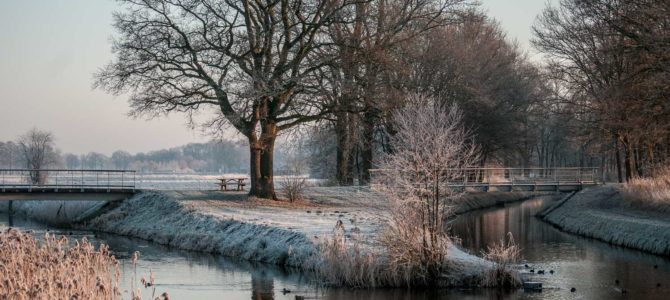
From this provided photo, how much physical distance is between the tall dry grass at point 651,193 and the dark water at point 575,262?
343cm

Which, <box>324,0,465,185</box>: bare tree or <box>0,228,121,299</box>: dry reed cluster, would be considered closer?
<box>0,228,121,299</box>: dry reed cluster

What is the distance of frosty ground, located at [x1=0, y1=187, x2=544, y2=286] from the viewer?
83.9 ft

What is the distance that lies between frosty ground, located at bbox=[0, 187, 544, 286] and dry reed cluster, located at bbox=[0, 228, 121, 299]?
9.01 meters

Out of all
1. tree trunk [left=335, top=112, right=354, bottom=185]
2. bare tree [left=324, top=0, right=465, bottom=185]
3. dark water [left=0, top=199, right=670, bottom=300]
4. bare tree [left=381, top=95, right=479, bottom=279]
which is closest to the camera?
dark water [left=0, top=199, right=670, bottom=300]

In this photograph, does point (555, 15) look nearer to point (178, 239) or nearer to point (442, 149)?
point (178, 239)

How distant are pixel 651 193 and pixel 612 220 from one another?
293 cm

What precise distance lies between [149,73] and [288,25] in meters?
6.93

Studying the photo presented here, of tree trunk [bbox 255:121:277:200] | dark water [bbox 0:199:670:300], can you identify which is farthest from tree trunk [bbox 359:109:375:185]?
dark water [bbox 0:199:670:300]

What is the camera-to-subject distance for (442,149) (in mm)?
23078

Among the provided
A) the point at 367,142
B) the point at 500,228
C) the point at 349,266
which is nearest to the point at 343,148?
the point at 367,142

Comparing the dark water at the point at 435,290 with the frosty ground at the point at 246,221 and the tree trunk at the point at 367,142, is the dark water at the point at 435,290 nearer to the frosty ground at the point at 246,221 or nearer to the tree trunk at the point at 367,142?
the frosty ground at the point at 246,221

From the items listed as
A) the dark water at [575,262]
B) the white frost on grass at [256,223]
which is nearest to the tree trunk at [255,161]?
the white frost on grass at [256,223]

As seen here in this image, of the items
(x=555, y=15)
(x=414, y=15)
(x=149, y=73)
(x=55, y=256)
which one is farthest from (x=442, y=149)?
(x=555, y=15)

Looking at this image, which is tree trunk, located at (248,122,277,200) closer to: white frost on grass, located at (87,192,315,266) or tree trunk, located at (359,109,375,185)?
white frost on grass, located at (87,192,315,266)
